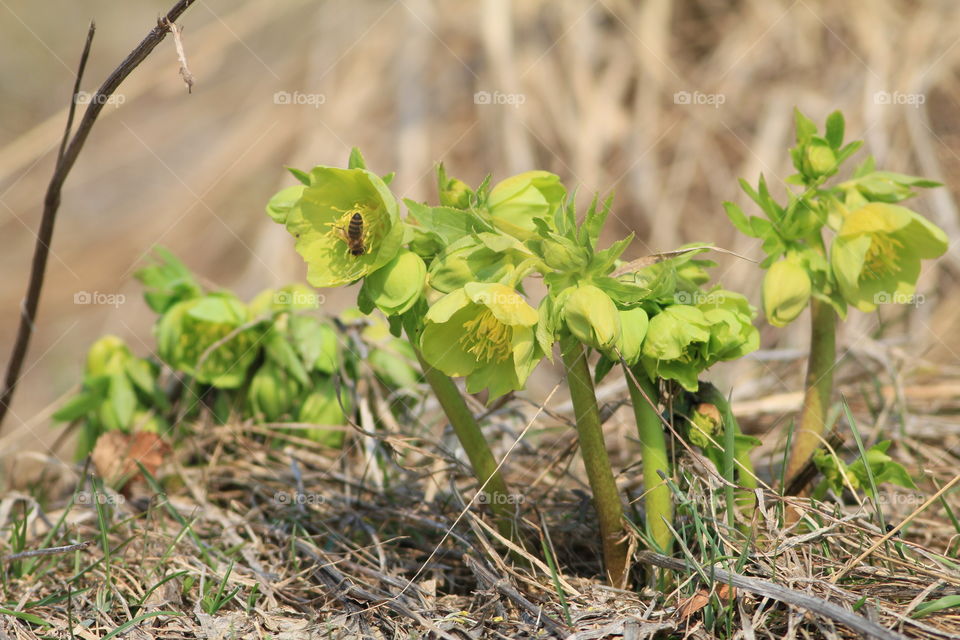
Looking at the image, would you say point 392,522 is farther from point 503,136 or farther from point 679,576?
point 503,136

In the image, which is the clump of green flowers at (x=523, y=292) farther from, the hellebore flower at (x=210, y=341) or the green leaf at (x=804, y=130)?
the hellebore flower at (x=210, y=341)

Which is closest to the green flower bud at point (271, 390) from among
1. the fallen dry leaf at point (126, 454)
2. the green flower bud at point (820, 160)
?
the fallen dry leaf at point (126, 454)

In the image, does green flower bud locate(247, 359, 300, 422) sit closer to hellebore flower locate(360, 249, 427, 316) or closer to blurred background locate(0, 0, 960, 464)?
hellebore flower locate(360, 249, 427, 316)

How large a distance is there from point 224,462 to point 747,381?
149 centimetres

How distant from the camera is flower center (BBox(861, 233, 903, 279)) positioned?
1377mm

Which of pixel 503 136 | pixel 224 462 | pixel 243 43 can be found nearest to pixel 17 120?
pixel 243 43

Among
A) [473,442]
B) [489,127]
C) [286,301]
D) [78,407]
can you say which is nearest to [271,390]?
[286,301]

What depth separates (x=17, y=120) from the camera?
514 centimetres

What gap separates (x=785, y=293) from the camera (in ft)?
4.26

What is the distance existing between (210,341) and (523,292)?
1.01 m

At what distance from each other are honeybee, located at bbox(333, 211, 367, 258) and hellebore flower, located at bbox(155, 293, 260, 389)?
75cm

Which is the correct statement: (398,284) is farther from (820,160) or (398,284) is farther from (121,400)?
(121,400)

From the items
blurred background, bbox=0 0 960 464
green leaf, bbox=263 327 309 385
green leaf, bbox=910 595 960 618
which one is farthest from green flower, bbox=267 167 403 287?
blurred background, bbox=0 0 960 464

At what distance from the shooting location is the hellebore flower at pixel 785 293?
1300 millimetres
